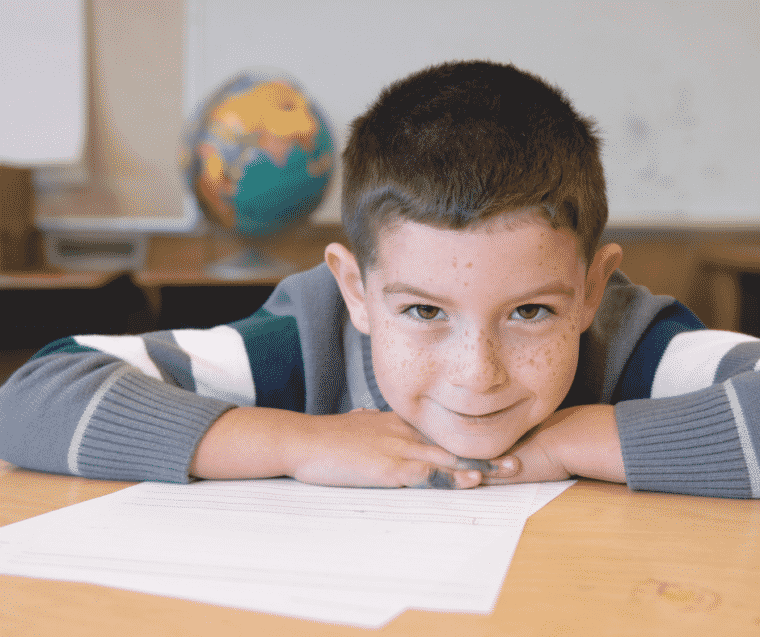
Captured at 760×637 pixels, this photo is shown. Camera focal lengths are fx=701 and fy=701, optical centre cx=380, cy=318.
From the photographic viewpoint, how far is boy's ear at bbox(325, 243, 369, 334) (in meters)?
0.66

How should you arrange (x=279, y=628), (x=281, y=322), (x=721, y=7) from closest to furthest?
1. (x=279, y=628)
2. (x=281, y=322)
3. (x=721, y=7)

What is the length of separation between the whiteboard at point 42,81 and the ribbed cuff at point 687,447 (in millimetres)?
1630

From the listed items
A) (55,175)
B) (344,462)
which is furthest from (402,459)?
(55,175)

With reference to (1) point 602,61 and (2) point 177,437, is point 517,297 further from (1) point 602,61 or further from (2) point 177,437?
(1) point 602,61

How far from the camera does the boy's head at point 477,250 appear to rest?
0.51m

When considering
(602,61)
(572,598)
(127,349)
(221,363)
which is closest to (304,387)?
(221,363)

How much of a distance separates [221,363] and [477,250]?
13.9 inches

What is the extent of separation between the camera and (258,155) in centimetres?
138

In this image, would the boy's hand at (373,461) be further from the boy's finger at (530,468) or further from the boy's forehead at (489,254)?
the boy's forehead at (489,254)

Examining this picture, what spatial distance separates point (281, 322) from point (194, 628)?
0.55 meters

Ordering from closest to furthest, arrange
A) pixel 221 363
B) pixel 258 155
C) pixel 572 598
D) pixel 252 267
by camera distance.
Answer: pixel 572 598
pixel 221 363
pixel 258 155
pixel 252 267

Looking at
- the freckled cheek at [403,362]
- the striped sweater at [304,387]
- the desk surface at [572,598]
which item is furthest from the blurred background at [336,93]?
the desk surface at [572,598]

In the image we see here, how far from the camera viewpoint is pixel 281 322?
2.66ft

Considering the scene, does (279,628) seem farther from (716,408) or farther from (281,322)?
(281,322)
